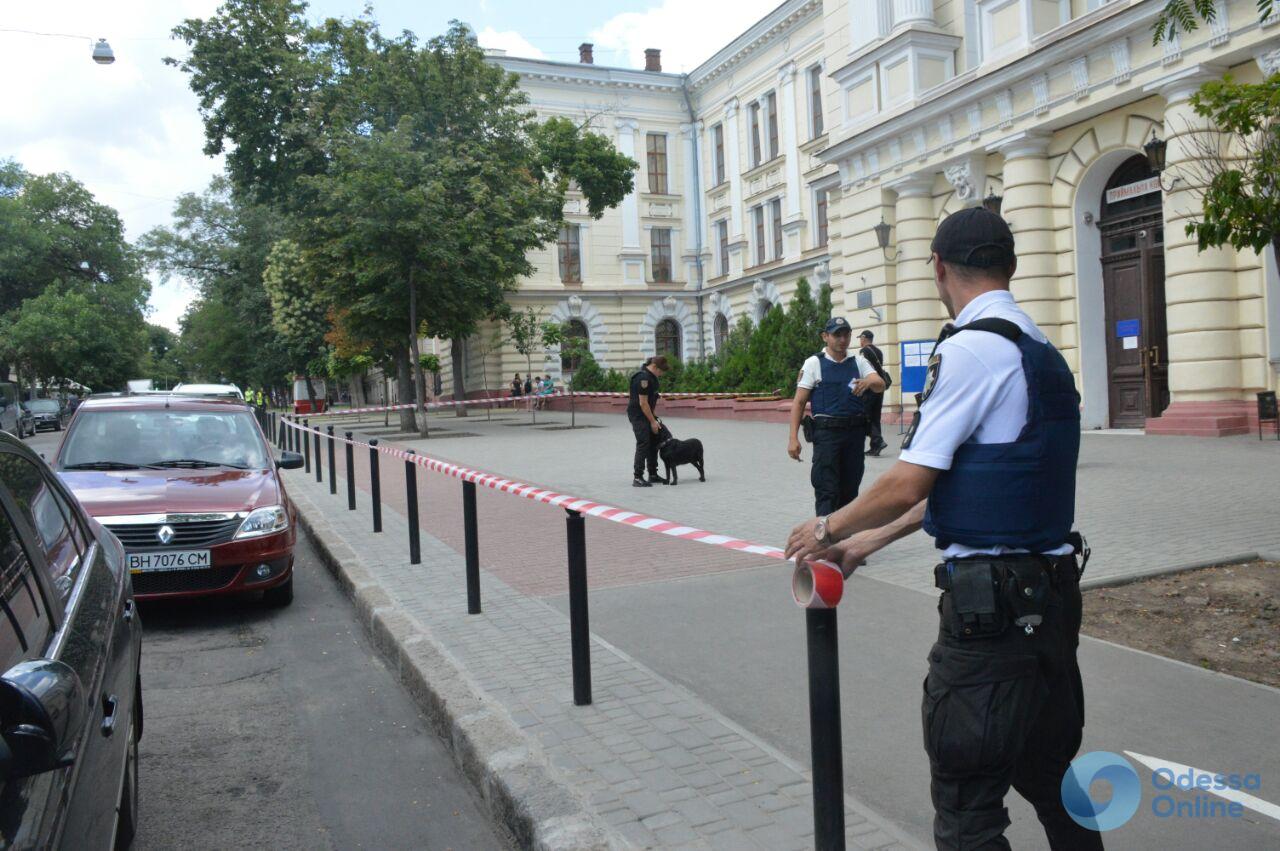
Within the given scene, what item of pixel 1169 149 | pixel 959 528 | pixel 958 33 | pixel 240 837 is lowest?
pixel 240 837

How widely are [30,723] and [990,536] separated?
2.04m

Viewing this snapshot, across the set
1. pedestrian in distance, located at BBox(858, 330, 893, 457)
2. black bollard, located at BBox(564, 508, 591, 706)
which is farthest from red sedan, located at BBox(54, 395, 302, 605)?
pedestrian in distance, located at BBox(858, 330, 893, 457)

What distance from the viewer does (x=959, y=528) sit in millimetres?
2471

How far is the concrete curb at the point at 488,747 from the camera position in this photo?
136 inches

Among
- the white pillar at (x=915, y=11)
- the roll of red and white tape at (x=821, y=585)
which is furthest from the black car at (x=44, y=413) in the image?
the roll of red and white tape at (x=821, y=585)

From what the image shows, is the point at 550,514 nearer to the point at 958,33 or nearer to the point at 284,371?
the point at 958,33

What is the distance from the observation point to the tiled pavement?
25.1 feet

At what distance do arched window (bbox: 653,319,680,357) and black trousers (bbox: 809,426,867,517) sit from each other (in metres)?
42.6

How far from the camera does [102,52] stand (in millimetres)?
24625

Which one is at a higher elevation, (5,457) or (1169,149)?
(1169,149)

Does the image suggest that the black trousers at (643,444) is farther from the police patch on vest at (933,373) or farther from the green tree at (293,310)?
the green tree at (293,310)

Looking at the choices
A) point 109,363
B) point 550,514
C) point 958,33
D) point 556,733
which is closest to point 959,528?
point 556,733

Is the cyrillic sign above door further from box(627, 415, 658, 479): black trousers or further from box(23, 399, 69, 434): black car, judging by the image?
box(23, 399, 69, 434): black car

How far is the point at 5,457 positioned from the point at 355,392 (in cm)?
5751
